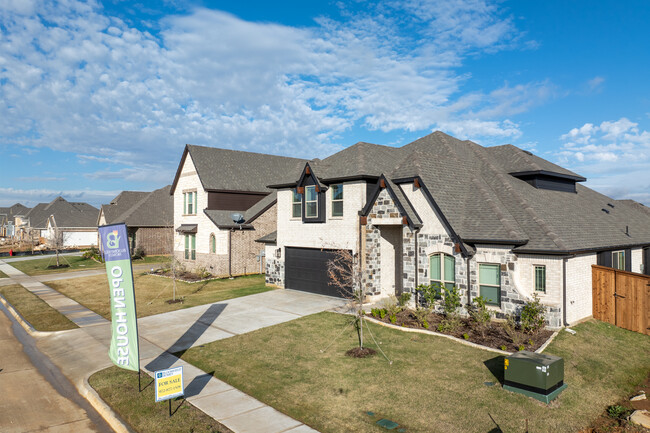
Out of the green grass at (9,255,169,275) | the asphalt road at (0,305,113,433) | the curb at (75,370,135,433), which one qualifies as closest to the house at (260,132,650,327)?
the curb at (75,370,135,433)

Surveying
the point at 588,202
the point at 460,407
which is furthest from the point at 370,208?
the point at 588,202

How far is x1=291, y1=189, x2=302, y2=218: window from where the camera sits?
24109 mm

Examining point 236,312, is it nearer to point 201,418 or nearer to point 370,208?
point 370,208

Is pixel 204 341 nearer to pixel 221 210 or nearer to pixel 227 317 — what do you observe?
pixel 227 317

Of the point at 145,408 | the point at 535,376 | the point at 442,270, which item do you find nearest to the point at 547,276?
the point at 442,270

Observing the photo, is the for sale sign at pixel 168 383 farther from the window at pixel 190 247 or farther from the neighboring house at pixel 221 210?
the window at pixel 190 247

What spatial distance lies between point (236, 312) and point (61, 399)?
29.1 feet

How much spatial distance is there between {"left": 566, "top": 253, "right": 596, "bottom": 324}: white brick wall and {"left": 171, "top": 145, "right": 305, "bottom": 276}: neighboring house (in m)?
19.6

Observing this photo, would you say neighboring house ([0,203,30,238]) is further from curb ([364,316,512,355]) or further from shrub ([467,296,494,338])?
shrub ([467,296,494,338])

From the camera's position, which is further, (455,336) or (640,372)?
(455,336)

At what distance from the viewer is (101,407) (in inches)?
380

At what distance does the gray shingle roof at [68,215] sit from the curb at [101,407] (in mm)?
66830

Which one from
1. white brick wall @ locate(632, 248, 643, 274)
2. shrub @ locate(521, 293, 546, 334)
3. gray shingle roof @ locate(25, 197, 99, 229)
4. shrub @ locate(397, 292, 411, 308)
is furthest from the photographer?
gray shingle roof @ locate(25, 197, 99, 229)

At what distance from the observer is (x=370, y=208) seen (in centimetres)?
1981
